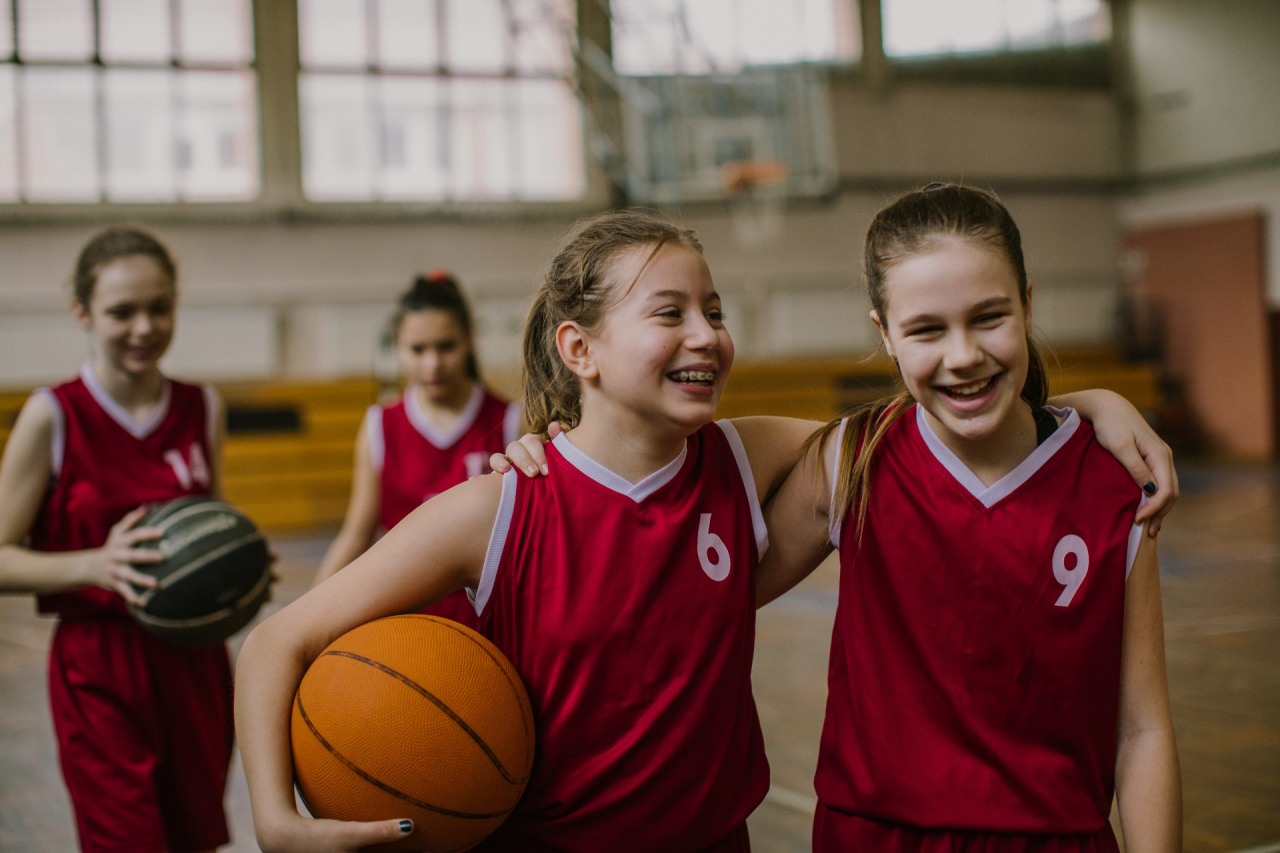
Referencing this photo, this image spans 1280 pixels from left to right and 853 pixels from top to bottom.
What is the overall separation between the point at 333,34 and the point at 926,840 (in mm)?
12601

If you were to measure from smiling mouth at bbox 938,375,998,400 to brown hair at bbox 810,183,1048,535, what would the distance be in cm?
14

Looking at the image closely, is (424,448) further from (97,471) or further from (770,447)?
(770,447)

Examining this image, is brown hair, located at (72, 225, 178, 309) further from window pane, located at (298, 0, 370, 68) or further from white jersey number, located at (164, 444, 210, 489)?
window pane, located at (298, 0, 370, 68)

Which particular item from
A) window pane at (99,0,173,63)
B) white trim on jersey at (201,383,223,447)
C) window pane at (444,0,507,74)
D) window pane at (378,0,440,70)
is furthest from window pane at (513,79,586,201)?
white trim on jersey at (201,383,223,447)

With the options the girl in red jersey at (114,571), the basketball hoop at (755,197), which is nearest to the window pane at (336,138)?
the basketball hoop at (755,197)

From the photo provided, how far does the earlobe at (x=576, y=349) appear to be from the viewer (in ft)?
5.91

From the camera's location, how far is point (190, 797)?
269 cm

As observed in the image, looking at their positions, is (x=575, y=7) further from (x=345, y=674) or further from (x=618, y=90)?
(x=345, y=674)

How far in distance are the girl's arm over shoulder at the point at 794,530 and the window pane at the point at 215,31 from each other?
12009 millimetres

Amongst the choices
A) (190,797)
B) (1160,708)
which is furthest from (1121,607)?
(190,797)

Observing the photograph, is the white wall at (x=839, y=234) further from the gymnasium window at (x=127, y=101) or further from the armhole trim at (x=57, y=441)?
the armhole trim at (x=57, y=441)

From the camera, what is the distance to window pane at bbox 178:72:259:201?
12367 mm

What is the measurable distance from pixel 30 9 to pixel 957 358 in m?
12.5

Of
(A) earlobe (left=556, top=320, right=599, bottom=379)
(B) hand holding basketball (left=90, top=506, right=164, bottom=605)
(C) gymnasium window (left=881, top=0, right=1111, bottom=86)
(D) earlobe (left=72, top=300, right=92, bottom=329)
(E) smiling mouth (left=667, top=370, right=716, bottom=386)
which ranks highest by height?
(C) gymnasium window (left=881, top=0, right=1111, bottom=86)
